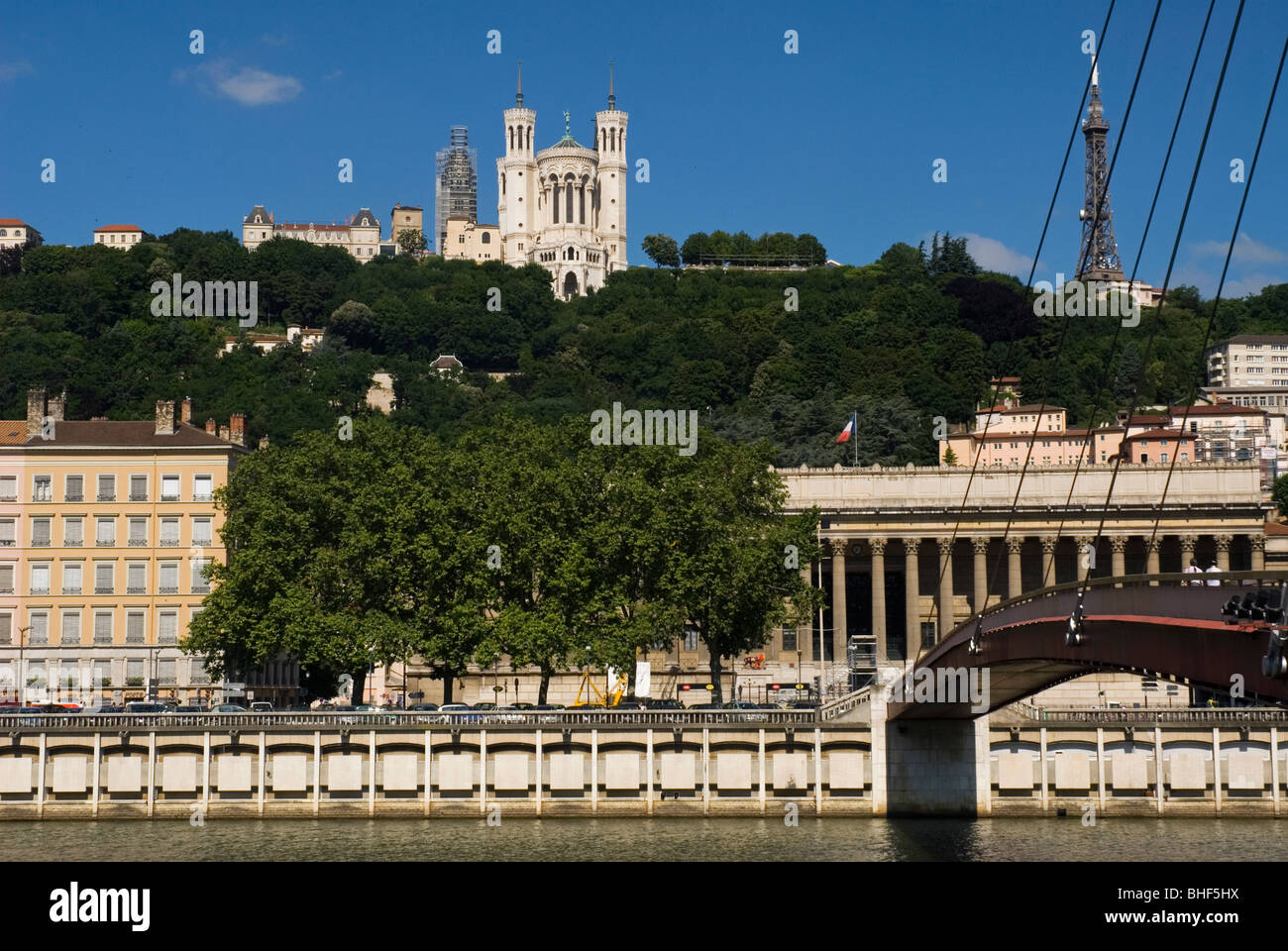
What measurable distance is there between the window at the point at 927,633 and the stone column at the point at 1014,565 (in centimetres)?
439

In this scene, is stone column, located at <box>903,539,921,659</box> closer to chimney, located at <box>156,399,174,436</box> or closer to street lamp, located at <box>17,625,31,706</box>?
chimney, located at <box>156,399,174,436</box>

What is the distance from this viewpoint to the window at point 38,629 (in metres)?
83.0

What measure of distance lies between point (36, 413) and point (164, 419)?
6039 millimetres

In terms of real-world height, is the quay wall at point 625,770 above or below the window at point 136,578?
below

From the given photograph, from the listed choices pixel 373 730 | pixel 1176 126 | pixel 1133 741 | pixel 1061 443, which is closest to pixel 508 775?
pixel 373 730

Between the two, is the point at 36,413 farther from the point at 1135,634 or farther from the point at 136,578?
the point at 1135,634

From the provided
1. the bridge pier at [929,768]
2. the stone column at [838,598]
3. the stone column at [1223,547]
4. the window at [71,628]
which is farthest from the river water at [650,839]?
the stone column at [1223,547]

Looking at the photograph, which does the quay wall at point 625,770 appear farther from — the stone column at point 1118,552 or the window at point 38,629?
the stone column at point 1118,552

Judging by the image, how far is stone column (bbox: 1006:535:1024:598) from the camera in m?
95.5

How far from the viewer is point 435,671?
71.5m
